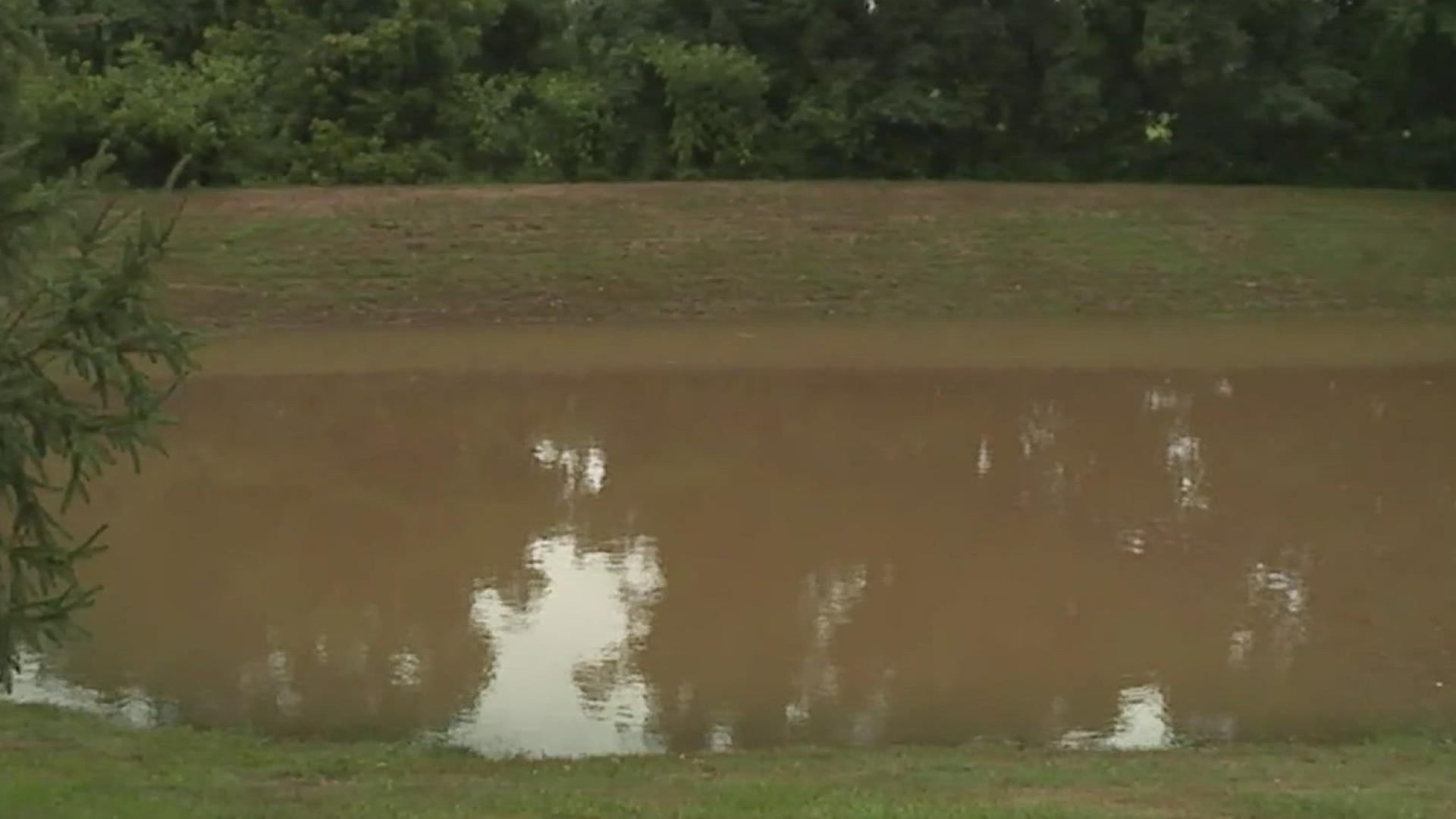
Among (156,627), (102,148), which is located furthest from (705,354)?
(102,148)

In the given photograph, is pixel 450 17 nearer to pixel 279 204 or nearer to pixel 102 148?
pixel 279 204

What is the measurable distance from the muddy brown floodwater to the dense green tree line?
10951 mm

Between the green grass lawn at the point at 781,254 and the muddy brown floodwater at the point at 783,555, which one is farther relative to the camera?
the green grass lawn at the point at 781,254

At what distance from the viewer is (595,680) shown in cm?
985

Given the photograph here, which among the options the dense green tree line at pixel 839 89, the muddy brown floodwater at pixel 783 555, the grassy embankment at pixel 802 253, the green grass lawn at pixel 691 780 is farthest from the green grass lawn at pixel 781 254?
the green grass lawn at pixel 691 780

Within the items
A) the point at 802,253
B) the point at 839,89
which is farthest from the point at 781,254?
the point at 839,89

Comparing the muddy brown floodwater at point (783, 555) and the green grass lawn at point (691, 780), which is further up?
the green grass lawn at point (691, 780)

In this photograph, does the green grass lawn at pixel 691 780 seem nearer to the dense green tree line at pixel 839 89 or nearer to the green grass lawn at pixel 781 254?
the green grass lawn at pixel 781 254

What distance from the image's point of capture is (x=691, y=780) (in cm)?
749

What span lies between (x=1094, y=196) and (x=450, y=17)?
12049 mm

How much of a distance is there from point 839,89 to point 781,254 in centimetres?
623

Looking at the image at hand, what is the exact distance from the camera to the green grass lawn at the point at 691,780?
6.68 meters

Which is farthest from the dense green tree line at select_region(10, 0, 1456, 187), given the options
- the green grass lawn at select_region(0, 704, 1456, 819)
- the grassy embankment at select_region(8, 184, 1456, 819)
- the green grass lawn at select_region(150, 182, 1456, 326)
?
the green grass lawn at select_region(0, 704, 1456, 819)

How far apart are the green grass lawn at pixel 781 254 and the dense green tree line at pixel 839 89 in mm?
2575
